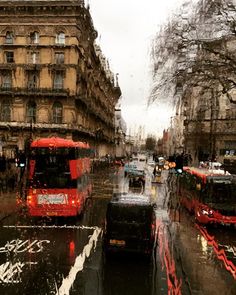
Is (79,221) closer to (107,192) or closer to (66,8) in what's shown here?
(107,192)

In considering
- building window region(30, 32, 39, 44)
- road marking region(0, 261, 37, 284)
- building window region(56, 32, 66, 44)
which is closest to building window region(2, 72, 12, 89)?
building window region(30, 32, 39, 44)

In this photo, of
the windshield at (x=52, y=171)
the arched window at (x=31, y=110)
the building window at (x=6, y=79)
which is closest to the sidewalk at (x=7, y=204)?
the windshield at (x=52, y=171)

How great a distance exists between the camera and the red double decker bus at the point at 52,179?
908 inches

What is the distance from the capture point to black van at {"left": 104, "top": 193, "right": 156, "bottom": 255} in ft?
52.5

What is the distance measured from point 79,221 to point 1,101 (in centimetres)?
3944

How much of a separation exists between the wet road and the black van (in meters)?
0.57

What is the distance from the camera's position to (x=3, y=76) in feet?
201

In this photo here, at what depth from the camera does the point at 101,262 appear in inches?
626

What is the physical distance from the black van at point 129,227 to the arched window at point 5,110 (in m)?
46.7

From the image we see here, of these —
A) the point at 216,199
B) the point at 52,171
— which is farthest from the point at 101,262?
the point at 216,199

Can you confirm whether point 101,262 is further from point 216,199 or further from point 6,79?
point 6,79

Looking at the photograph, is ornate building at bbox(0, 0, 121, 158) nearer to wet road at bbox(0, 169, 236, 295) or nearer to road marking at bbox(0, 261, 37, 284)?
wet road at bbox(0, 169, 236, 295)

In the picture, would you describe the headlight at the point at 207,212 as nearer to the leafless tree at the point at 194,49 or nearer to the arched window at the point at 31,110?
the leafless tree at the point at 194,49

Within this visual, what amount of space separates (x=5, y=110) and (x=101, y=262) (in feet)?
157
